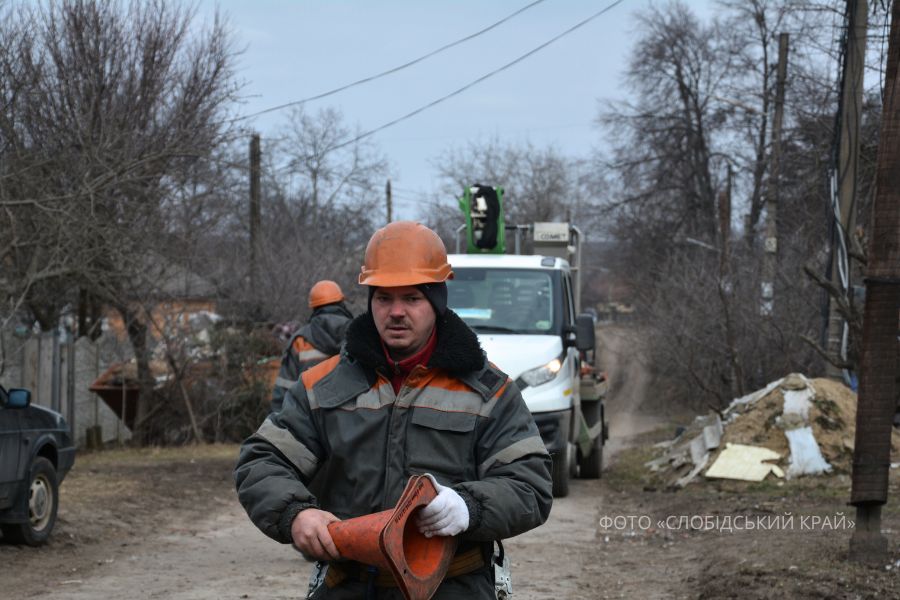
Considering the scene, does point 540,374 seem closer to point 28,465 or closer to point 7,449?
point 28,465

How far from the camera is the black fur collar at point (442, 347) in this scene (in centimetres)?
378

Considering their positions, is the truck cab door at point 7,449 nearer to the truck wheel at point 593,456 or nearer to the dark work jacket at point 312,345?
the dark work jacket at point 312,345

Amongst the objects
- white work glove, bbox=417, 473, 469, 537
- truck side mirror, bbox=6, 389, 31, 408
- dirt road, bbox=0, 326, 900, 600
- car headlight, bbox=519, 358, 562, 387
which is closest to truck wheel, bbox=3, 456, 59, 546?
dirt road, bbox=0, 326, 900, 600

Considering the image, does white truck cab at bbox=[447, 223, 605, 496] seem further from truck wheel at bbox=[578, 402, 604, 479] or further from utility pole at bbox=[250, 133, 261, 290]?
utility pole at bbox=[250, 133, 261, 290]

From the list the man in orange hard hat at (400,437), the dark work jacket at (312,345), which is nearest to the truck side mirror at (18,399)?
the dark work jacket at (312,345)

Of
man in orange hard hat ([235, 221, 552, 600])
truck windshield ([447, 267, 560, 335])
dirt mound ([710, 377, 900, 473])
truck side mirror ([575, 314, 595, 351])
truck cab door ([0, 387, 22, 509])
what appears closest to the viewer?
man in orange hard hat ([235, 221, 552, 600])

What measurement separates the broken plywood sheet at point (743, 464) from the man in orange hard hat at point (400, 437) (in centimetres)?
A: 1077

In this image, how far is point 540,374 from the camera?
13.1 m

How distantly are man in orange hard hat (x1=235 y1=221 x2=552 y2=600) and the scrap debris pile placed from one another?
35.4 feet

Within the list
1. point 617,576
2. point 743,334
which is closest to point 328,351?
point 617,576

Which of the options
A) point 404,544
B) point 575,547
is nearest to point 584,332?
point 575,547

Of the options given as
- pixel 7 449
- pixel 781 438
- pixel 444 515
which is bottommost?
pixel 781 438

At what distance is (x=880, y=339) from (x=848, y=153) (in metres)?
7.66

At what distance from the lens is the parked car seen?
990 centimetres
